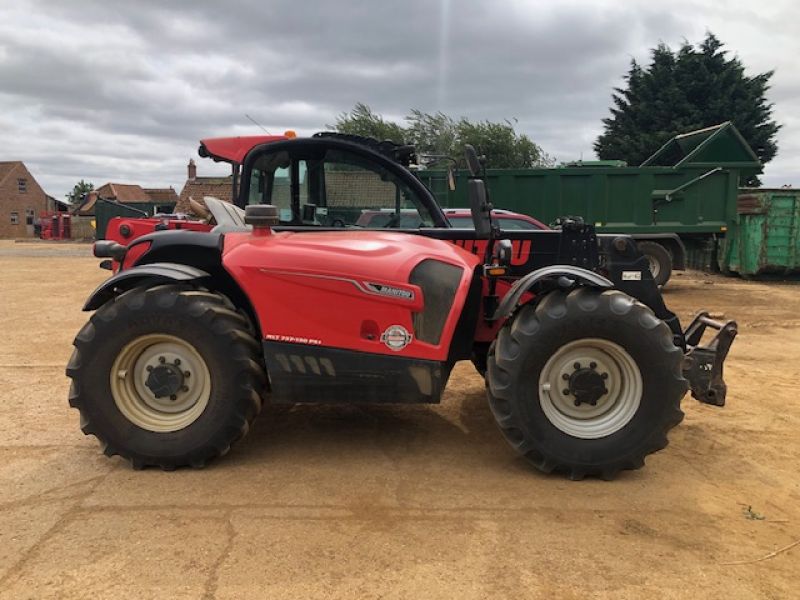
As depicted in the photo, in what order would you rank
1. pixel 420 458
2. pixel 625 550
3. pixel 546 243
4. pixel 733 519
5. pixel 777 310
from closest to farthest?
pixel 625 550, pixel 733 519, pixel 420 458, pixel 546 243, pixel 777 310

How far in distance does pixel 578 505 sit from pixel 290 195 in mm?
2967


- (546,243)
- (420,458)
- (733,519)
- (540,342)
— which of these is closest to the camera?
(733,519)

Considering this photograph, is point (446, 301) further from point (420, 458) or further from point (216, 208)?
point (216, 208)

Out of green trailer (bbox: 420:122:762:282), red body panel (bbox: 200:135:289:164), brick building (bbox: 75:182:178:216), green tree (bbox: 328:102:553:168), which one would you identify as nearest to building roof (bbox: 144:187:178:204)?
brick building (bbox: 75:182:178:216)

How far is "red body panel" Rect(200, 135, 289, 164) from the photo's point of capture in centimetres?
506

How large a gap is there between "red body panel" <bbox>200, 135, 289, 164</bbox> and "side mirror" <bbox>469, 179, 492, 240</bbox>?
1.73m

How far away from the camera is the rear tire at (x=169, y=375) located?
3859mm

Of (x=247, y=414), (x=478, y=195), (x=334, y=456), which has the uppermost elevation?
(x=478, y=195)

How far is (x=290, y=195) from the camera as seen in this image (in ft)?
16.0

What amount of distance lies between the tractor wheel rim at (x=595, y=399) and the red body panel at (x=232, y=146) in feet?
9.34

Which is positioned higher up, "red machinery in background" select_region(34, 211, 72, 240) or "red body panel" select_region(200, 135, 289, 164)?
"red body panel" select_region(200, 135, 289, 164)

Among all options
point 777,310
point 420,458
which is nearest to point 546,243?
point 420,458

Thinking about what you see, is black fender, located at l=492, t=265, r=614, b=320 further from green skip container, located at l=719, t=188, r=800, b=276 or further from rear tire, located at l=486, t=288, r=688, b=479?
green skip container, located at l=719, t=188, r=800, b=276

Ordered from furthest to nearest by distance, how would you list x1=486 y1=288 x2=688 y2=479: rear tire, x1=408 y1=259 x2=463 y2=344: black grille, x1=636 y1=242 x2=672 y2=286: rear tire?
x1=636 y1=242 x2=672 y2=286: rear tire → x1=408 y1=259 x2=463 y2=344: black grille → x1=486 y1=288 x2=688 y2=479: rear tire
